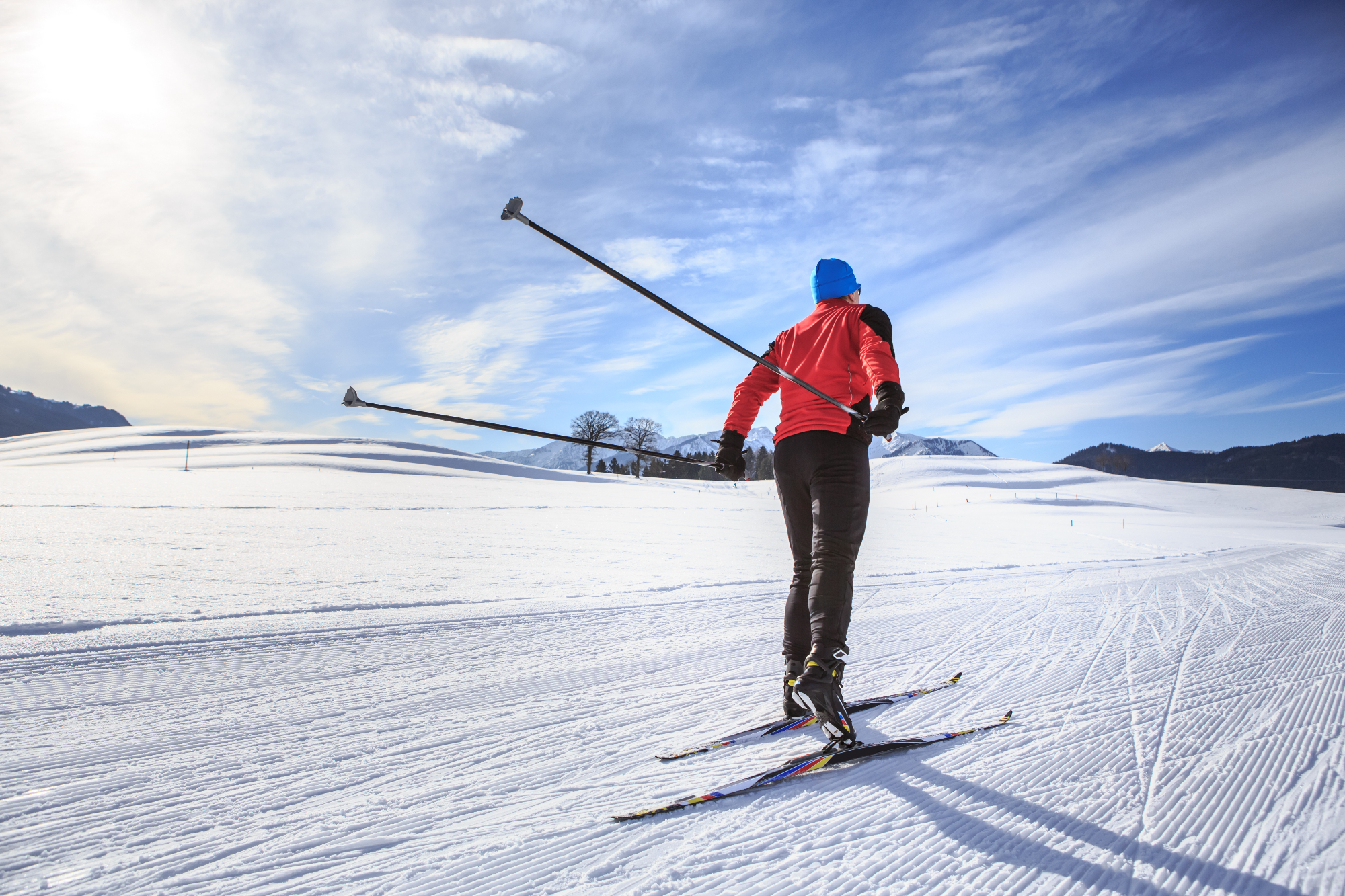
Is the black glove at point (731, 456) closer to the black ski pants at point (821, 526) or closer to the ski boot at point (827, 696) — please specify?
the black ski pants at point (821, 526)

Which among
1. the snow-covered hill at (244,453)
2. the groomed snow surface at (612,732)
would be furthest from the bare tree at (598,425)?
the groomed snow surface at (612,732)

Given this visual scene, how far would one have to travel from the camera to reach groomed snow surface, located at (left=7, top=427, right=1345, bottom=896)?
1387mm

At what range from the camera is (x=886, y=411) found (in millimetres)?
2221

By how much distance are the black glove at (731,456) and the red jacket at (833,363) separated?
0.72 ft

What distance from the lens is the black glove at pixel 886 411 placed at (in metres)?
2.21

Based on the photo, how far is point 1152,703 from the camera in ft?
7.98

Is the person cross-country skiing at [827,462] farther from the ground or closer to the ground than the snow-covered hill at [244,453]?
closer to the ground

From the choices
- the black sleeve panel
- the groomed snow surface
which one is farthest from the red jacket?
the groomed snow surface

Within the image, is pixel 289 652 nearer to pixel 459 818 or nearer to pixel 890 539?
pixel 459 818

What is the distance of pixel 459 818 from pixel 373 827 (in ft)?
0.69

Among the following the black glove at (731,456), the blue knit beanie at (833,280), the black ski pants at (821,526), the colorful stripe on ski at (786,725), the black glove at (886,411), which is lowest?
the colorful stripe on ski at (786,725)

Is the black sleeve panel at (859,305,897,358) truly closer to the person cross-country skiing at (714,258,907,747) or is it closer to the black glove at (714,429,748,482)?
the person cross-country skiing at (714,258,907,747)

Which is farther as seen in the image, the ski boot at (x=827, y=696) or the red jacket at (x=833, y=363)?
the red jacket at (x=833, y=363)

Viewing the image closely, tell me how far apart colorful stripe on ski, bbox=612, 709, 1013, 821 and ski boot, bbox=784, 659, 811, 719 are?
0.87ft
